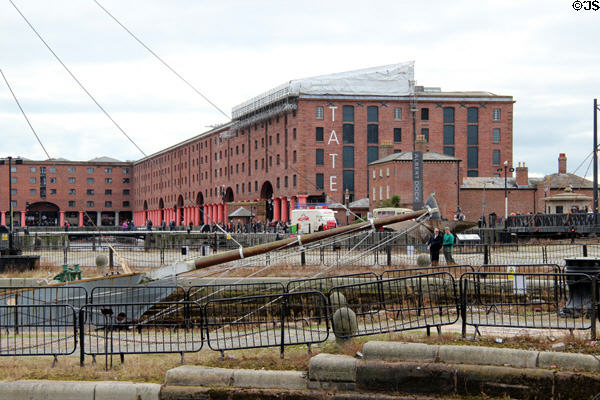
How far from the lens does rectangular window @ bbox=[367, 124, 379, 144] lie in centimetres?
7812

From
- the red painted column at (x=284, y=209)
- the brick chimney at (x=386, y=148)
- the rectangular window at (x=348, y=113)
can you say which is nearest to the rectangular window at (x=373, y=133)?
the rectangular window at (x=348, y=113)

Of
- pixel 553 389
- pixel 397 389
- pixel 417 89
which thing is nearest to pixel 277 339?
pixel 397 389

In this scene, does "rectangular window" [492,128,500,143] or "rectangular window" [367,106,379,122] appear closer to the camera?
"rectangular window" [367,106,379,122]

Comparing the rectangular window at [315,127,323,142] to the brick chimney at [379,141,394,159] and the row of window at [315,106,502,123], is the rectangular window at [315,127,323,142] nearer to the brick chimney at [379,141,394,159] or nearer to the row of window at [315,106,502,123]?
the row of window at [315,106,502,123]

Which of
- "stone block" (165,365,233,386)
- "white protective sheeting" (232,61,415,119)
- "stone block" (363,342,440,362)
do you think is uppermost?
"white protective sheeting" (232,61,415,119)

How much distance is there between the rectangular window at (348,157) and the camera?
77688 millimetres

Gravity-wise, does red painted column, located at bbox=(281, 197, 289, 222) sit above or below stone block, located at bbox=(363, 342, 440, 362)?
above

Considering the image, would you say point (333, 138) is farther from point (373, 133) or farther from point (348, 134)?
point (373, 133)

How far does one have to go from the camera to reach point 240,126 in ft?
296

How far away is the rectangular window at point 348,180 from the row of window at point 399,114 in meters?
5.97

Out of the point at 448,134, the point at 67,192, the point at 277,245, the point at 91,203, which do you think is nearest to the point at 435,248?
the point at 277,245

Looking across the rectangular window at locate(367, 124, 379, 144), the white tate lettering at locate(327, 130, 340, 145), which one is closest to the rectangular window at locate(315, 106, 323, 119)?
the white tate lettering at locate(327, 130, 340, 145)

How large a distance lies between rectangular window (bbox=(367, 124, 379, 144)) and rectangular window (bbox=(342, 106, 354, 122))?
220 centimetres

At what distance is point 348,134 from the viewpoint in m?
77.9
